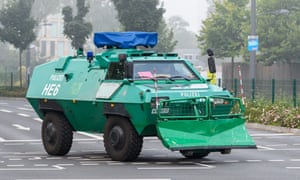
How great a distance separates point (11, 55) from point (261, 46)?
62210 millimetres

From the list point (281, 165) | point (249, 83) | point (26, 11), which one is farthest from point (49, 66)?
point (26, 11)

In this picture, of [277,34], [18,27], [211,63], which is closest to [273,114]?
[211,63]

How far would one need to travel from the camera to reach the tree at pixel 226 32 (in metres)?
79.6

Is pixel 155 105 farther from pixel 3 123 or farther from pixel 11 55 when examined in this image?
pixel 11 55

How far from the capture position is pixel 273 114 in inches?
1264

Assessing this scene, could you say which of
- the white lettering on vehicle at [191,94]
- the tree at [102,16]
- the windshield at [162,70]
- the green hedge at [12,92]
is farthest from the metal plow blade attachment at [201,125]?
the tree at [102,16]

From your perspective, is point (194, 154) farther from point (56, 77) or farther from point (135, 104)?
point (56, 77)

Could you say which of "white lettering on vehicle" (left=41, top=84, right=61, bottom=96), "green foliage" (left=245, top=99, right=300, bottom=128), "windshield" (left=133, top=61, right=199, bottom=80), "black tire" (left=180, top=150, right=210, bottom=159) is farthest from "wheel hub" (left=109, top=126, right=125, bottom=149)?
"green foliage" (left=245, top=99, right=300, bottom=128)

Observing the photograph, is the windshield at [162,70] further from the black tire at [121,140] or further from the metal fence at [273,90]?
the metal fence at [273,90]

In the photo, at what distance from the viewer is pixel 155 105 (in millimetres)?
17781

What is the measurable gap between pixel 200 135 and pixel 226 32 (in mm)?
63444

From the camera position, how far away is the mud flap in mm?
17688

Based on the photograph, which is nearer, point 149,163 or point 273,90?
point 149,163

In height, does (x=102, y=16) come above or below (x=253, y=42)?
above
